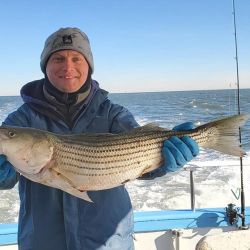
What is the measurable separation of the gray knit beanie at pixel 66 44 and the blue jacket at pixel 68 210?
1.20 feet

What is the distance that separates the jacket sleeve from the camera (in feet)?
9.27

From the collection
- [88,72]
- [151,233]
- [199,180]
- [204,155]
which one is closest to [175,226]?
[151,233]

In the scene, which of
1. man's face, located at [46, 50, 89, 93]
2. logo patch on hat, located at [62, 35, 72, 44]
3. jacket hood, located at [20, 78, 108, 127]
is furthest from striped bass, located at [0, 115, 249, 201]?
logo patch on hat, located at [62, 35, 72, 44]

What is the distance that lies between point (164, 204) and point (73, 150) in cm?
476

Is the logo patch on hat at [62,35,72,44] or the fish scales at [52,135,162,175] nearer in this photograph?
the fish scales at [52,135,162,175]

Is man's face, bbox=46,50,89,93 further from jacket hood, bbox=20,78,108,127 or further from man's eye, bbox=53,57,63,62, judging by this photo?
jacket hood, bbox=20,78,108,127

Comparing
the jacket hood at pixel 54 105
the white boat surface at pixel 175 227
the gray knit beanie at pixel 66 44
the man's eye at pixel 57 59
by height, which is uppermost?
the gray knit beanie at pixel 66 44

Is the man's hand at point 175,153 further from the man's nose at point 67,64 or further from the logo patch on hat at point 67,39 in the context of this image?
the logo patch on hat at point 67,39

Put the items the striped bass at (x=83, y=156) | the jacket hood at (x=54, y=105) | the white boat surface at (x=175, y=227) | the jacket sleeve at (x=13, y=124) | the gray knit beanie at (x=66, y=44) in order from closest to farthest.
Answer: the striped bass at (x=83, y=156), the jacket sleeve at (x=13, y=124), the jacket hood at (x=54, y=105), the gray knit beanie at (x=66, y=44), the white boat surface at (x=175, y=227)

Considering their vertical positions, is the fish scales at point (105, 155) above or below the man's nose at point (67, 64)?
below

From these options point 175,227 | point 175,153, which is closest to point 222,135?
point 175,153

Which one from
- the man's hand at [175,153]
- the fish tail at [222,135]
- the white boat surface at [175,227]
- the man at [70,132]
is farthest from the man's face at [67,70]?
the white boat surface at [175,227]

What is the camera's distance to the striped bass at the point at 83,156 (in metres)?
2.71

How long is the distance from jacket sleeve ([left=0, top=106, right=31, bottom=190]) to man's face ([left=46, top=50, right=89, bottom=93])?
0.33 metres
